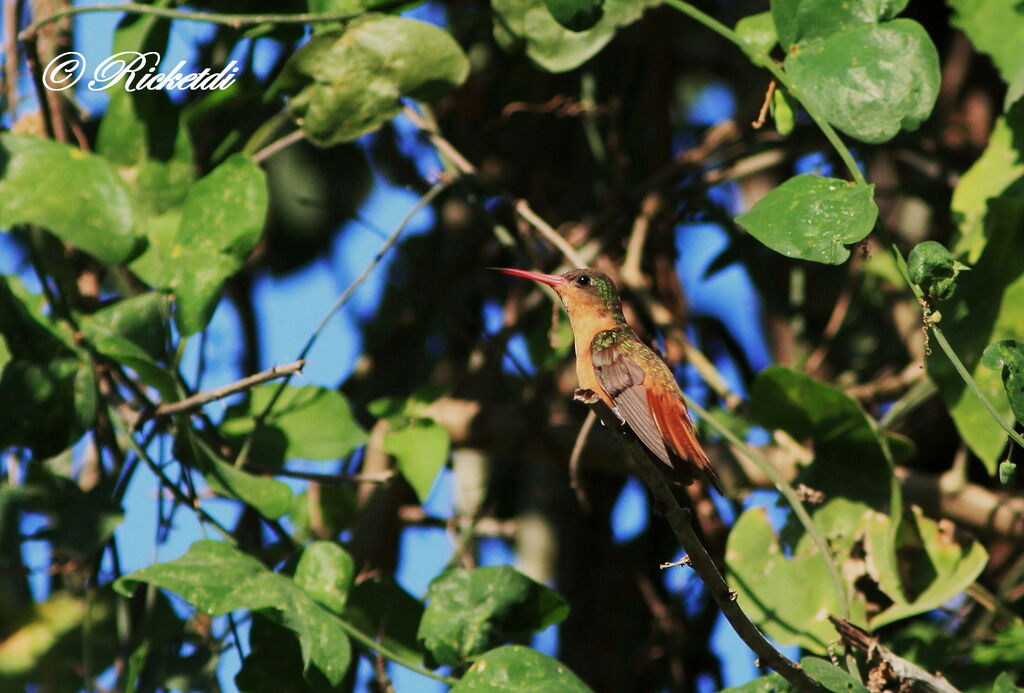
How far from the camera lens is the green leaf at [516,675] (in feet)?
7.72

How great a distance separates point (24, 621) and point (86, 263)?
100 centimetres

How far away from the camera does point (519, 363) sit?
346cm

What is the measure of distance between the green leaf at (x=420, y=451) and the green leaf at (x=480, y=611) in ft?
1.29

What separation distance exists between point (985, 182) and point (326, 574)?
71.2 inches

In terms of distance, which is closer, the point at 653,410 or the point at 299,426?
the point at 653,410

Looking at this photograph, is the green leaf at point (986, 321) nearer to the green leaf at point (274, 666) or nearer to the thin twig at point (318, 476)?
the thin twig at point (318, 476)

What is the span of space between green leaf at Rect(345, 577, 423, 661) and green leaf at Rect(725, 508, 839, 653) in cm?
76

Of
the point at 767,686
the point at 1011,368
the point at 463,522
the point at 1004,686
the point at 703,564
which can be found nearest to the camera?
the point at 703,564

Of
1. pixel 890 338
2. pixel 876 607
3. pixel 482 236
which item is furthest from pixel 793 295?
pixel 876 607

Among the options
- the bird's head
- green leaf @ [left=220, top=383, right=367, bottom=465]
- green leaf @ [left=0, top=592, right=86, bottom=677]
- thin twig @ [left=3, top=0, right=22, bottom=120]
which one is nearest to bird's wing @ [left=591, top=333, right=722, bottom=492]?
the bird's head

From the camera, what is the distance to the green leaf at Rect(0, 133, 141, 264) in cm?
281

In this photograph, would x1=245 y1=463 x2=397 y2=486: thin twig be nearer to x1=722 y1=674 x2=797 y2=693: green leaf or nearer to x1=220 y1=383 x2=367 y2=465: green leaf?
x1=220 y1=383 x2=367 y2=465: green leaf

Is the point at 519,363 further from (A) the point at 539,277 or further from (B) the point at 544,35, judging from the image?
(B) the point at 544,35

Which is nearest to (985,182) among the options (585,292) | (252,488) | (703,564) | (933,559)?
(933,559)
